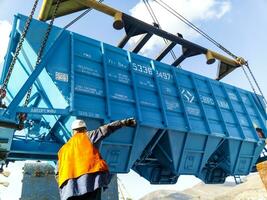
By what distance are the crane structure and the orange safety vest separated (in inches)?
87.7

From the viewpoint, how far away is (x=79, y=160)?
339 cm

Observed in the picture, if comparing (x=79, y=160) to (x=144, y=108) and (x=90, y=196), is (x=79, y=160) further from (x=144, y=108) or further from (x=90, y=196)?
(x=144, y=108)

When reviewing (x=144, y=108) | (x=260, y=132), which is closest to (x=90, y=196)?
(x=144, y=108)

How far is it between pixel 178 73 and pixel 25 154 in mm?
4677

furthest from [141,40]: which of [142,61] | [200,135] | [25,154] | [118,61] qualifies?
[25,154]

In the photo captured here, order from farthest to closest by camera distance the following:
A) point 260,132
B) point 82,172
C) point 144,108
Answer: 1. point 260,132
2. point 144,108
3. point 82,172

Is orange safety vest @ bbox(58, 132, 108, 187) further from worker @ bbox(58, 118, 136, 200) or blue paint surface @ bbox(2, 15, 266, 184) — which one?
blue paint surface @ bbox(2, 15, 266, 184)

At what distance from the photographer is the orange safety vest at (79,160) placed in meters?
3.38

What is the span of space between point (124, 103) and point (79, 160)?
14.5 ft

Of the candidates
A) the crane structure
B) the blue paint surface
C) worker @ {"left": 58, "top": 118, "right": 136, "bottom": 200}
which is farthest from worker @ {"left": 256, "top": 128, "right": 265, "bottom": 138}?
worker @ {"left": 58, "top": 118, "right": 136, "bottom": 200}

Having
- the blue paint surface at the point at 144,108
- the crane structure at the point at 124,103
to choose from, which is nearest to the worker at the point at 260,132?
the crane structure at the point at 124,103

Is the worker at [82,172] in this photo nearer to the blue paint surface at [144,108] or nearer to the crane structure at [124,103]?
the crane structure at [124,103]

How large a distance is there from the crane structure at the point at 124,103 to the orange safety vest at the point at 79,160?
2.23 m

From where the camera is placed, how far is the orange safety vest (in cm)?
Result: 338
